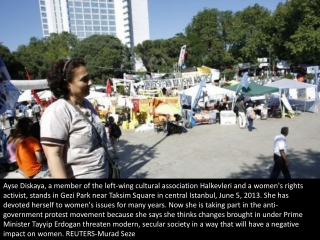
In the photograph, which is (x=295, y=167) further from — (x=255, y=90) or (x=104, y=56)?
(x=104, y=56)

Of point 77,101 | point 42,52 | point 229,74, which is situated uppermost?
point 42,52

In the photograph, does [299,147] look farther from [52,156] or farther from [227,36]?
[227,36]

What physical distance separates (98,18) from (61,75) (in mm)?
118628

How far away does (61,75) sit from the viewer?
6.44 ft

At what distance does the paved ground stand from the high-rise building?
345 feet

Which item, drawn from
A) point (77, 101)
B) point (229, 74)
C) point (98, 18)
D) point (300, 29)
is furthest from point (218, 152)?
point (98, 18)

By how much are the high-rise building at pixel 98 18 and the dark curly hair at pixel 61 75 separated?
11402 cm

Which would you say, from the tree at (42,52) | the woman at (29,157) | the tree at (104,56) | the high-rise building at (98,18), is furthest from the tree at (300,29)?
the high-rise building at (98,18)

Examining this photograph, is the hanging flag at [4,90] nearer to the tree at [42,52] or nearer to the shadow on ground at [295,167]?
the shadow on ground at [295,167]

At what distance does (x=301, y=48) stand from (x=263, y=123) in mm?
27134

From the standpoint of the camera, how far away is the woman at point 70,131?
5.90 ft

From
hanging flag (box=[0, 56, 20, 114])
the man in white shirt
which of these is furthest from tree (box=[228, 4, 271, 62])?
hanging flag (box=[0, 56, 20, 114])

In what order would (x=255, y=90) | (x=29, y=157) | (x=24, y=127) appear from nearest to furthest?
(x=29, y=157) < (x=24, y=127) < (x=255, y=90)
